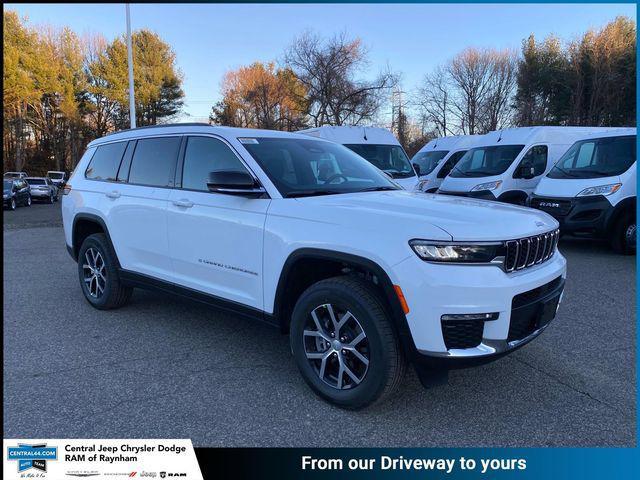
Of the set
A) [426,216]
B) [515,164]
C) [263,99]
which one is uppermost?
[263,99]

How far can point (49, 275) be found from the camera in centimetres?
740

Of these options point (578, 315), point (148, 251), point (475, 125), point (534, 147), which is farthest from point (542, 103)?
point (148, 251)

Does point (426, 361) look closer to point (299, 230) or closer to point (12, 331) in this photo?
point (299, 230)

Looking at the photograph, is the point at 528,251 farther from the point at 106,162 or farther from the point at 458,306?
the point at 106,162

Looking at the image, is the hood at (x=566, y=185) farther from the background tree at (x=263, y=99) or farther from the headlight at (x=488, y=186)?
the background tree at (x=263, y=99)

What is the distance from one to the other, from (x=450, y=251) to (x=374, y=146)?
30.6 ft

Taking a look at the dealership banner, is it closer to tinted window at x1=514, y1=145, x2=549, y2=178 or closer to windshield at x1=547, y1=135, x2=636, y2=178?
windshield at x1=547, y1=135, x2=636, y2=178

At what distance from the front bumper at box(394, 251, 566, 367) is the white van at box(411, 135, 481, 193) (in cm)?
1123

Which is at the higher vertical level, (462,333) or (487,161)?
(487,161)

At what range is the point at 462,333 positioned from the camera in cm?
280

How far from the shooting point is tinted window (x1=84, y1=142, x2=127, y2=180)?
5188 millimetres

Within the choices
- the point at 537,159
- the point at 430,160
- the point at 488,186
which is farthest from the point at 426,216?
the point at 430,160

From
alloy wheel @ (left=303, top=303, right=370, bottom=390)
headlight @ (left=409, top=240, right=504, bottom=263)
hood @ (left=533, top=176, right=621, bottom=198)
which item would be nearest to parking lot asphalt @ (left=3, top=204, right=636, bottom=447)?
alloy wheel @ (left=303, top=303, right=370, bottom=390)

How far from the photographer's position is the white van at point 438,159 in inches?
604
